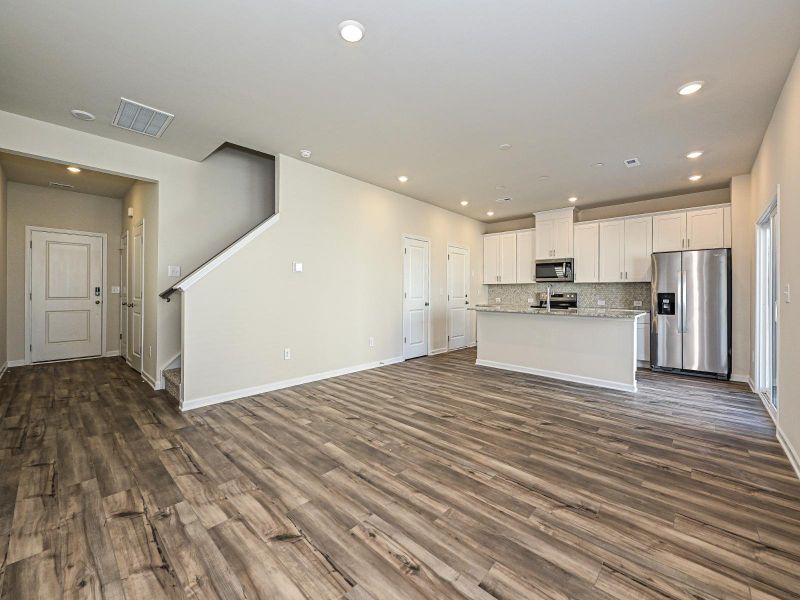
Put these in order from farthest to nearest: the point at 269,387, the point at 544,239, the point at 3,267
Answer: the point at 544,239 → the point at 3,267 → the point at 269,387

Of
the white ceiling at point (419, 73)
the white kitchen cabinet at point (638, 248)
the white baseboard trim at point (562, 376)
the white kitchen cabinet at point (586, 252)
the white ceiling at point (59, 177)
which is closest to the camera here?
the white ceiling at point (419, 73)

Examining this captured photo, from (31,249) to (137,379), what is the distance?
305 centimetres

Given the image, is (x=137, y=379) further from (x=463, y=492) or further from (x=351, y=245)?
(x=463, y=492)

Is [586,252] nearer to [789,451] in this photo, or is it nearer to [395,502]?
[789,451]

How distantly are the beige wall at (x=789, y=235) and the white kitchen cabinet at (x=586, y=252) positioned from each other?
316cm

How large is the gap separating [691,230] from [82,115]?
25.4 ft

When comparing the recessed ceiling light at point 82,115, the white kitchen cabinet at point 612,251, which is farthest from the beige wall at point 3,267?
the white kitchen cabinet at point 612,251

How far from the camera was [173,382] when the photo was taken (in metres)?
3.94

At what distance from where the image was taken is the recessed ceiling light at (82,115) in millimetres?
3183

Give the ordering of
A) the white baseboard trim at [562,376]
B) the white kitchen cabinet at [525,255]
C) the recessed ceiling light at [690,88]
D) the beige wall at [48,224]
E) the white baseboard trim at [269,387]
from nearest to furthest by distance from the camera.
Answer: the recessed ceiling light at [690,88] < the white baseboard trim at [269,387] < the white baseboard trim at [562,376] < the beige wall at [48,224] < the white kitchen cabinet at [525,255]

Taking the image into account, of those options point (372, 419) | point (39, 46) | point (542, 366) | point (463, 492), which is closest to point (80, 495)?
point (372, 419)

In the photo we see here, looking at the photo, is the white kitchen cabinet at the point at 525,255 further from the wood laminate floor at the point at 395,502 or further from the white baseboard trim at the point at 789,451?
the white baseboard trim at the point at 789,451

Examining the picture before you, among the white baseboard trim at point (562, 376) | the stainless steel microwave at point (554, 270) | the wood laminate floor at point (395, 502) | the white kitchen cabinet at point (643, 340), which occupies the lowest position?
the wood laminate floor at point (395, 502)

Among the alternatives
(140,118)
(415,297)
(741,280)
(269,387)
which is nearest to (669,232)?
(741,280)
